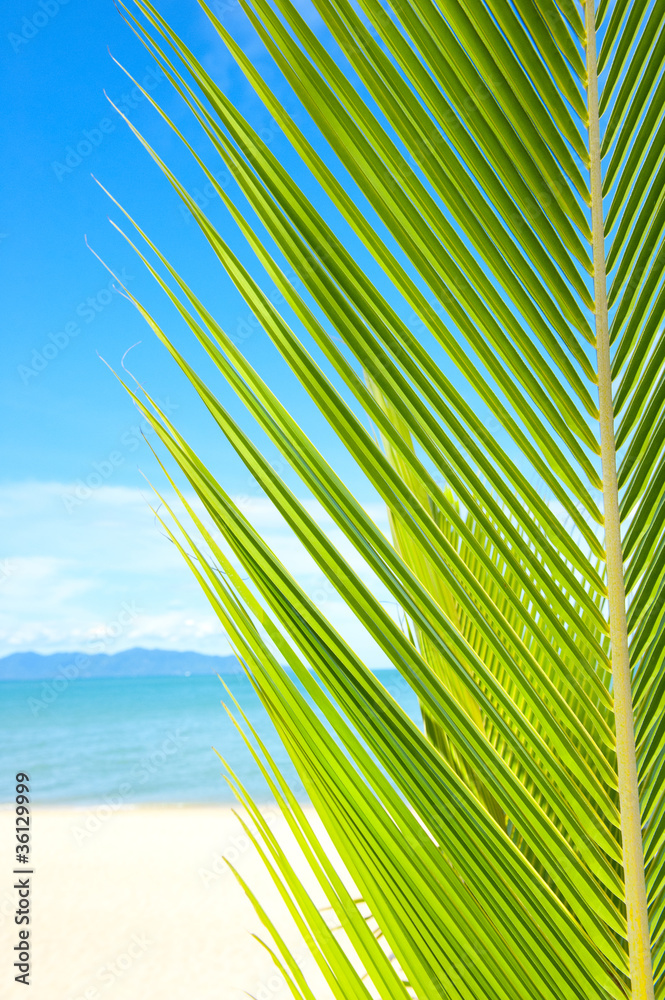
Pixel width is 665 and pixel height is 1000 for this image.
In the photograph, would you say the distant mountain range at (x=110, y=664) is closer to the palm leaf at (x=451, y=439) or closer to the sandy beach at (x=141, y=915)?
the sandy beach at (x=141, y=915)

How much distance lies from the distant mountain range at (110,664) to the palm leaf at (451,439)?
3122 centimetres

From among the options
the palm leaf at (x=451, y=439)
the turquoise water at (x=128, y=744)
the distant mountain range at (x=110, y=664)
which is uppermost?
the distant mountain range at (x=110, y=664)

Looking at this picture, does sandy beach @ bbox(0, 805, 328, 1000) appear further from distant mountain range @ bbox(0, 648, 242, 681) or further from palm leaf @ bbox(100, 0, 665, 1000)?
distant mountain range @ bbox(0, 648, 242, 681)

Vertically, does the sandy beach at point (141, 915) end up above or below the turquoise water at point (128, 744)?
below

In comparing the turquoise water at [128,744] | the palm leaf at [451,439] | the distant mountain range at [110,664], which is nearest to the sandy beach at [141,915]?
the turquoise water at [128,744]

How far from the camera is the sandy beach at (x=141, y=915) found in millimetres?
4980

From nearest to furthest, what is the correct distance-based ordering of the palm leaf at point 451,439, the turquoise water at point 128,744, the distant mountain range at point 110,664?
the palm leaf at point 451,439, the turquoise water at point 128,744, the distant mountain range at point 110,664

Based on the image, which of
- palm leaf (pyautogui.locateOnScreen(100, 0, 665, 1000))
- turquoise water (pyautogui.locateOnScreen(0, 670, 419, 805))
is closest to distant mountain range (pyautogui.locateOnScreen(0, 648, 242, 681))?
turquoise water (pyautogui.locateOnScreen(0, 670, 419, 805))

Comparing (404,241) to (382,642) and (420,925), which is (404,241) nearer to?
(382,642)

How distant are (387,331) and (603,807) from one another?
289 millimetres

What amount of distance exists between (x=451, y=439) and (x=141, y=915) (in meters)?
7.50

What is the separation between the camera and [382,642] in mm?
296

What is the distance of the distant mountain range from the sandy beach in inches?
861

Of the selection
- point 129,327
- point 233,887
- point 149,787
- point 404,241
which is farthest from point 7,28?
point 404,241
